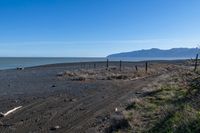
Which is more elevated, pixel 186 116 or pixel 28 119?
pixel 186 116

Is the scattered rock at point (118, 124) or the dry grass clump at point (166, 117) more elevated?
the dry grass clump at point (166, 117)

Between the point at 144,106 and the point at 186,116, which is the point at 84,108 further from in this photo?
the point at 186,116

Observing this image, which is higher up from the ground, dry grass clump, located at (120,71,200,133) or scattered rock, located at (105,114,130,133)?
dry grass clump, located at (120,71,200,133)

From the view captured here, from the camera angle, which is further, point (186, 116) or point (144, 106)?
point (144, 106)

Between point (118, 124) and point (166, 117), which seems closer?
point (166, 117)

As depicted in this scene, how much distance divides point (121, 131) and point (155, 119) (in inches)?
49.8

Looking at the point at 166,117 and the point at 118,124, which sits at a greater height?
the point at 166,117

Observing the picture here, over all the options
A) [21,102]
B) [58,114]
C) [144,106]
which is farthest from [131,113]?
[21,102]

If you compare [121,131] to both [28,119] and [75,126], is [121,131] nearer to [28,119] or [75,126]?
[75,126]

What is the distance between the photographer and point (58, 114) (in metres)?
15.1

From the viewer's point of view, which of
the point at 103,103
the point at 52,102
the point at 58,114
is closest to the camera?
the point at 58,114

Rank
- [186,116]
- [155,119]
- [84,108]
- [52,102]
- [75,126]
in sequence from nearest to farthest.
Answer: [186,116]
[155,119]
[75,126]
[84,108]
[52,102]

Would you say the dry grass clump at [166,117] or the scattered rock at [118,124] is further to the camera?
the scattered rock at [118,124]

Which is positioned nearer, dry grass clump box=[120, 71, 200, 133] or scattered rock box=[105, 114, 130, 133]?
dry grass clump box=[120, 71, 200, 133]
